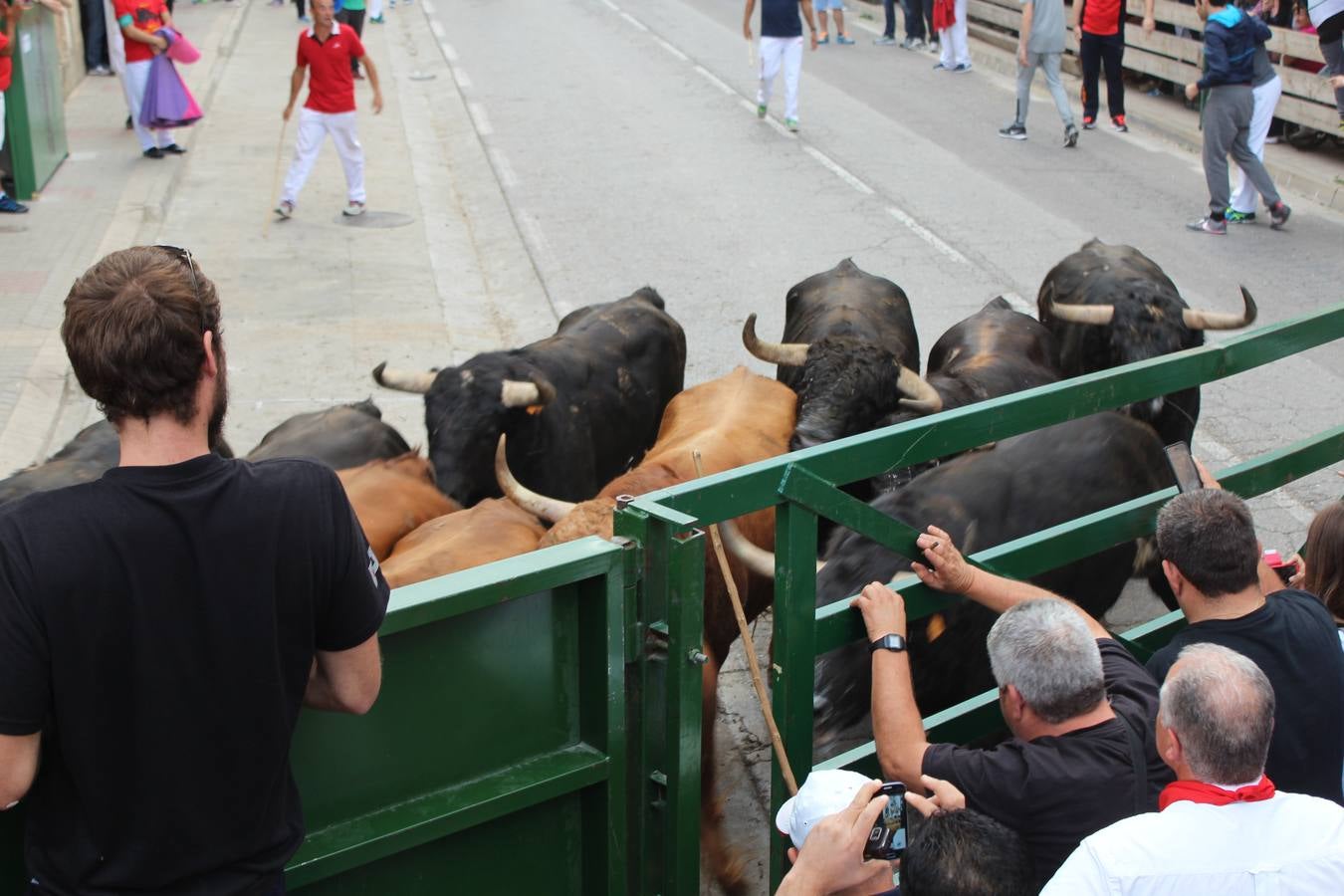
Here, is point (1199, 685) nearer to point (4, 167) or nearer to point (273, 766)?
point (273, 766)

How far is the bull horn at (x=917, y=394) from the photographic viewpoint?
6.30 meters

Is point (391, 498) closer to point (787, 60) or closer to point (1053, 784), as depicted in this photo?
point (1053, 784)

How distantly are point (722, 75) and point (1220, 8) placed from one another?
9.56 meters

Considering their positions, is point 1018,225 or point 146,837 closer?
point 146,837

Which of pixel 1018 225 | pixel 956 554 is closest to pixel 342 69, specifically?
pixel 1018 225

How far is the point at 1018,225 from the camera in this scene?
544 inches

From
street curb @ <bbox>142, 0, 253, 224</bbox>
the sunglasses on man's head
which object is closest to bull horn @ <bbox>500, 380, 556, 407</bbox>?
the sunglasses on man's head

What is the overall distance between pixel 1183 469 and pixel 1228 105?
1008cm

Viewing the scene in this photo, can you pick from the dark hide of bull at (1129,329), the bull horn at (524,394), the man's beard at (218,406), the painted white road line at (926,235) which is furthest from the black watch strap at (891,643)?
the painted white road line at (926,235)

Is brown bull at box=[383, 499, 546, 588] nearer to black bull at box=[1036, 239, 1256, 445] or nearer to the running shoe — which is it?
black bull at box=[1036, 239, 1256, 445]

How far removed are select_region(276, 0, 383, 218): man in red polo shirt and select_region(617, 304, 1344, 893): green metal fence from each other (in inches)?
424

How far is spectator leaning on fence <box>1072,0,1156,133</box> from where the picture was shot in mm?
18031

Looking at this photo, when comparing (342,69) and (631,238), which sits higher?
(342,69)

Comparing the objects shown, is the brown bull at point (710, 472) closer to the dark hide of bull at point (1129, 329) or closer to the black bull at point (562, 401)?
the black bull at point (562, 401)
